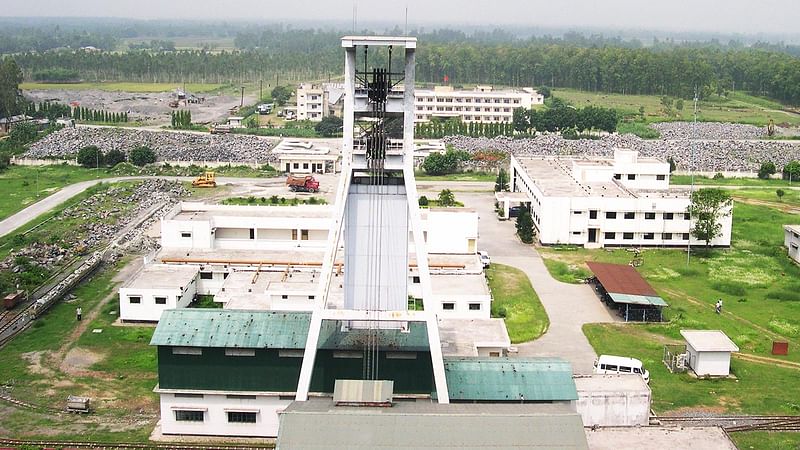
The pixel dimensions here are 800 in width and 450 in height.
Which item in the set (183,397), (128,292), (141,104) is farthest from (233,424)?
(141,104)

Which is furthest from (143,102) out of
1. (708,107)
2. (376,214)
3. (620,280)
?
(376,214)

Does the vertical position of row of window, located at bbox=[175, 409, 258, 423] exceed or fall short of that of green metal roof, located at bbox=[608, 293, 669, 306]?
it falls short

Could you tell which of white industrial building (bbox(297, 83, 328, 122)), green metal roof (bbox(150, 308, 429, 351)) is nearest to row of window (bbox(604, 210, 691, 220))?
green metal roof (bbox(150, 308, 429, 351))

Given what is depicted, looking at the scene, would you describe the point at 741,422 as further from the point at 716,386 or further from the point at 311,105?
the point at 311,105

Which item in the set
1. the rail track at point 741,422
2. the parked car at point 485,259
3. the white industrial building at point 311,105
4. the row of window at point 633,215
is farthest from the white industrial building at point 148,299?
the white industrial building at point 311,105

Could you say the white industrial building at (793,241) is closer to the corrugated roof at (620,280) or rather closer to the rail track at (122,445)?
the corrugated roof at (620,280)

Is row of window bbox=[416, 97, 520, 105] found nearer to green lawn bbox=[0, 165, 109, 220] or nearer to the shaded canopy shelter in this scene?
green lawn bbox=[0, 165, 109, 220]

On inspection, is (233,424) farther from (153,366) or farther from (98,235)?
(98,235)
